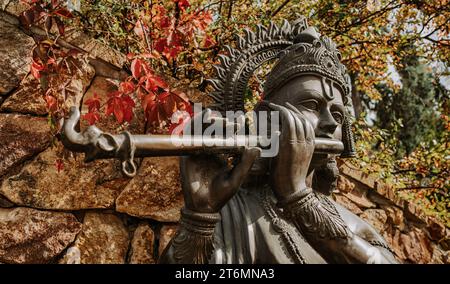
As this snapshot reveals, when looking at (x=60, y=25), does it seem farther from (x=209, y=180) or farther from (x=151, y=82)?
(x=209, y=180)

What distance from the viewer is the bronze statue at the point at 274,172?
4.94 feet

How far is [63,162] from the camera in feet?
8.34

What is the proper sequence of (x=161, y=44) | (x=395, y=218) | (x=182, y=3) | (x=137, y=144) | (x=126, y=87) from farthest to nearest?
(x=395, y=218) < (x=182, y=3) < (x=161, y=44) < (x=126, y=87) < (x=137, y=144)

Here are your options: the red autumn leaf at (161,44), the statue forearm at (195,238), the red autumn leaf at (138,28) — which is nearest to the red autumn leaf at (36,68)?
the red autumn leaf at (138,28)

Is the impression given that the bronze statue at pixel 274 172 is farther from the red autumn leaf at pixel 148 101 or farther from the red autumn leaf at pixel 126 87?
the red autumn leaf at pixel 126 87

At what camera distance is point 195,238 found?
4.95 feet

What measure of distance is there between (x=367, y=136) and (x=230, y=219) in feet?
10.2

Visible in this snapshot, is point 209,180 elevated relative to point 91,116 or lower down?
lower down

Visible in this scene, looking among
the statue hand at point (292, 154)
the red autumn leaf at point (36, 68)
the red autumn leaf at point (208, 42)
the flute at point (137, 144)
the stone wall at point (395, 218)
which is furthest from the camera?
the stone wall at point (395, 218)

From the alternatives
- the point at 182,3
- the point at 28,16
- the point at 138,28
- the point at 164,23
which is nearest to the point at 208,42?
the point at 182,3

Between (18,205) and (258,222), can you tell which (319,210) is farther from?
(18,205)

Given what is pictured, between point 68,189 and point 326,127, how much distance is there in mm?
1593

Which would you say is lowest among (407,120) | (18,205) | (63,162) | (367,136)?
(18,205)

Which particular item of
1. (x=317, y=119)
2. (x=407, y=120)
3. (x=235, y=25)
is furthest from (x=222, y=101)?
(x=407, y=120)
